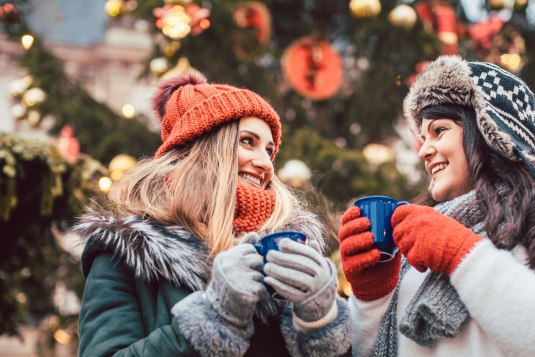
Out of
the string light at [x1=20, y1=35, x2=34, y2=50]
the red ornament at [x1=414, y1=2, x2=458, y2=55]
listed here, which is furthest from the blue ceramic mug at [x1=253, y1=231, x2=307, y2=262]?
the red ornament at [x1=414, y1=2, x2=458, y2=55]

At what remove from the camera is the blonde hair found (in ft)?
8.25

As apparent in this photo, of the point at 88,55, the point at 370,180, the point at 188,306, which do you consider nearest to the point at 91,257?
the point at 188,306

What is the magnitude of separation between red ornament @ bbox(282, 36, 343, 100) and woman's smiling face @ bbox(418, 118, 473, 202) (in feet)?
20.5

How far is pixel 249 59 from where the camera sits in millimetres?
8609

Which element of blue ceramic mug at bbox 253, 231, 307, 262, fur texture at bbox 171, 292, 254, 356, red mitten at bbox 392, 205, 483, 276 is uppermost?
red mitten at bbox 392, 205, 483, 276

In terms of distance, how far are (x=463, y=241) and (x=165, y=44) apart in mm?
6676

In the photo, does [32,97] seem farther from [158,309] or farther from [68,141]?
[158,309]

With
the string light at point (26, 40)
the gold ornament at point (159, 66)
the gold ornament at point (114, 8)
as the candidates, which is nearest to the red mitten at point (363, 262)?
the gold ornament at point (159, 66)

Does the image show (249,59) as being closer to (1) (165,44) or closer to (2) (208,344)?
(1) (165,44)

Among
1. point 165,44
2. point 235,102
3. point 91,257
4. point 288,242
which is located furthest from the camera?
point 165,44

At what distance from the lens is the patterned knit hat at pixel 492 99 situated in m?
2.45

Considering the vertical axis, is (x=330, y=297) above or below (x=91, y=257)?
above

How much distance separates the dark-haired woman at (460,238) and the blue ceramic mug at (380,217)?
0.07ft

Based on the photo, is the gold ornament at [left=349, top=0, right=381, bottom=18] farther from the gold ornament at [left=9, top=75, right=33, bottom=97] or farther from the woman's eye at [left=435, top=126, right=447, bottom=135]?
the woman's eye at [left=435, top=126, right=447, bottom=135]
